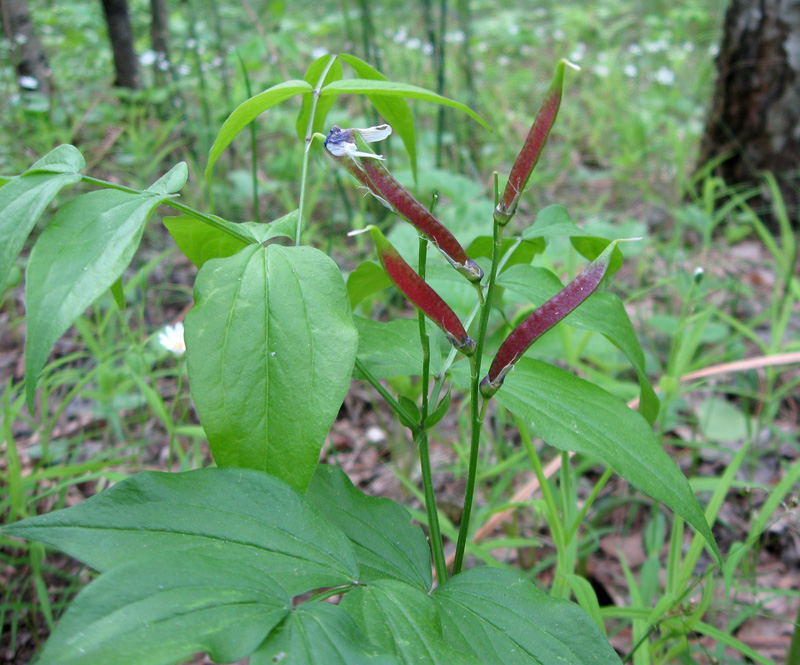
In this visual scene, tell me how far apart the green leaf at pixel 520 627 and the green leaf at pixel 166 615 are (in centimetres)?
20

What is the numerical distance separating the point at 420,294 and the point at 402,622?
0.95 feet

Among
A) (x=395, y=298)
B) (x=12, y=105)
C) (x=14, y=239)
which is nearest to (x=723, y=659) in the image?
(x=14, y=239)

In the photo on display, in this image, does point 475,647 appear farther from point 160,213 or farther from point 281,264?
point 160,213

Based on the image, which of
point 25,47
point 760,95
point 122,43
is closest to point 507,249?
point 760,95

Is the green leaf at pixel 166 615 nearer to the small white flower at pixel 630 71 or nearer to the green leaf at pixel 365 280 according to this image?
the green leaf at pixel 365 280

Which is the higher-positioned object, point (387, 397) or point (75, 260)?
point (75, 260)

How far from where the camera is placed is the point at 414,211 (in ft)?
1.90

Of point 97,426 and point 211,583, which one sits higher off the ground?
point 211,583

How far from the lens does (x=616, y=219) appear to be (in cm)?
268

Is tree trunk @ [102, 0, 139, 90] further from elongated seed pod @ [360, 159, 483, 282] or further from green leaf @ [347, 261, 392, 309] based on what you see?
elongated seed pod @ [360, 159, 483, 282]

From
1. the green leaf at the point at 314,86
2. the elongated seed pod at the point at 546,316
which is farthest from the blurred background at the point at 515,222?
the elongated seed pod at the point at 546,316

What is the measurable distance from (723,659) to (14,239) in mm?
1140

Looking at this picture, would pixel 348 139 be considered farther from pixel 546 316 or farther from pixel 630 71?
pixel 630 71

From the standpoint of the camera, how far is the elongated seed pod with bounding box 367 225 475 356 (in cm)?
53
